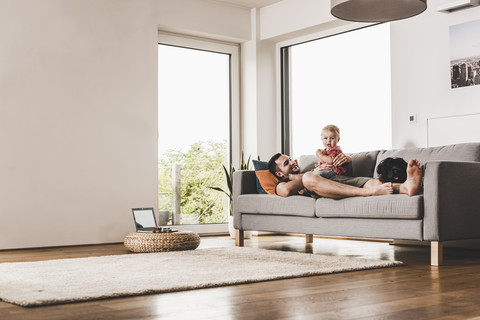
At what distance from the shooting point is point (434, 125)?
4777mm

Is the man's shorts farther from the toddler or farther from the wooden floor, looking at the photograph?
the wooden floor

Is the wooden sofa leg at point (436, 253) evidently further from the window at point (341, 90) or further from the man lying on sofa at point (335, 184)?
the window at point (341, 90)

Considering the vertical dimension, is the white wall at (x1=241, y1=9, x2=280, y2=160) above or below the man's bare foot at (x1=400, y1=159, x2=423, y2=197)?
above

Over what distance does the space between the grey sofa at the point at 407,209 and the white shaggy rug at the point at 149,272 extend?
0.27 meters

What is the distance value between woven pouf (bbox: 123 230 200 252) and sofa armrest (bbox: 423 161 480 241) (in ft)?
5.56

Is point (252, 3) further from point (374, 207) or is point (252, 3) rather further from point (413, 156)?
point (374, 207)

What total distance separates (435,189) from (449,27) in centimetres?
208

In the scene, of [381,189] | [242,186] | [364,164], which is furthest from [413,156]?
[242,186]

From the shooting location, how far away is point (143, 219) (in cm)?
462

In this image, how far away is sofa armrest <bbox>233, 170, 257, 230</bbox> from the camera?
4.61 meters

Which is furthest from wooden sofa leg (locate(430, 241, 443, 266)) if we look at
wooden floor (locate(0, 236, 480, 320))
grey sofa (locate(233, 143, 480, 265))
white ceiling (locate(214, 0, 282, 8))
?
white ceiling (locate(214, 0, 282, 8))

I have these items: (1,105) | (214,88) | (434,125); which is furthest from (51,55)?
(434,125)

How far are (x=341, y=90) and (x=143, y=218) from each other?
2.46 meters

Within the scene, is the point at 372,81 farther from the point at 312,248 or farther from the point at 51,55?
the point at 51,55
